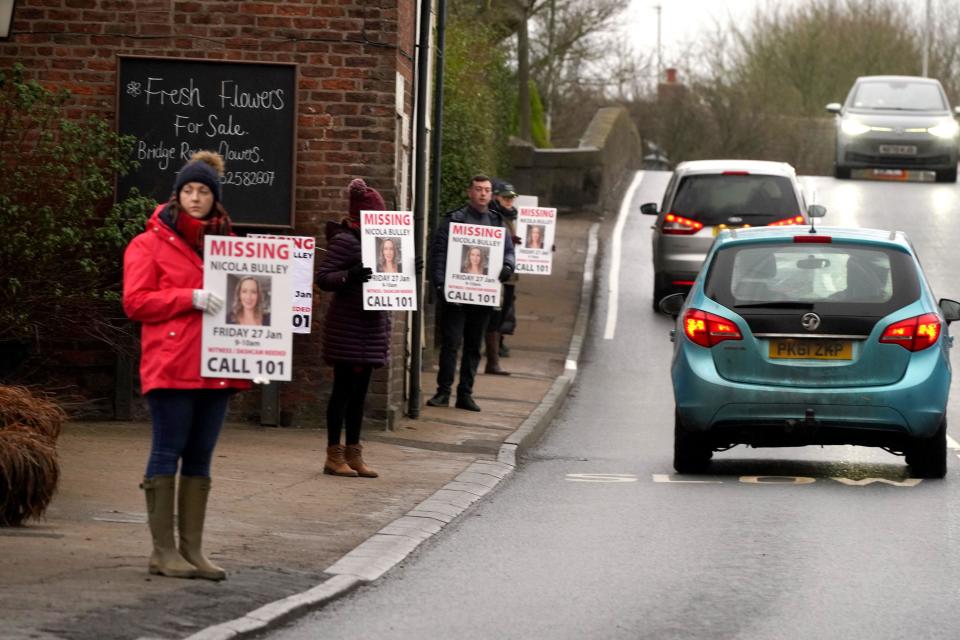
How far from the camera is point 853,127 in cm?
3856

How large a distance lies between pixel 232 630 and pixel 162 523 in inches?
50.2

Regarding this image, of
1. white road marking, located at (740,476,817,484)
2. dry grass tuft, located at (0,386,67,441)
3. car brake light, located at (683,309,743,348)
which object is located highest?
car brake light, located at (683,309,743,348)

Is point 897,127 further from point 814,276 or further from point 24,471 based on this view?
point 24,471

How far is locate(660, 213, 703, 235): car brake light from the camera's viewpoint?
956 inches

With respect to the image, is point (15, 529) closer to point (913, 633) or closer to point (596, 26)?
point (913, 633)

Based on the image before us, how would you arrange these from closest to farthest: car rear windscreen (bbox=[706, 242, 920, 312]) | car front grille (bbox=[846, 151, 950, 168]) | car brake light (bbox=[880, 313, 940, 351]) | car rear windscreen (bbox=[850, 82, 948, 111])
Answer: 1. car brake light (bbox=[880, 313, 940, 351])
2. car rear windscreen (bbox=[706, 242, 920, 312])
3. car front grille (bbox=[846, 151, 950, 168])
4. car rear windscreen (bbox=[850, 82, 948, 111])

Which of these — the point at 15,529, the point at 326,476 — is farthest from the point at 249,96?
the point at 15,529

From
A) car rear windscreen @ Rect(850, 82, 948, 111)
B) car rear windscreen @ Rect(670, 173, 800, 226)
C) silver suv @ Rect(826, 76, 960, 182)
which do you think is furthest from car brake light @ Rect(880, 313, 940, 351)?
car rear windscreen @ Rect(850, 82, 948, 111)

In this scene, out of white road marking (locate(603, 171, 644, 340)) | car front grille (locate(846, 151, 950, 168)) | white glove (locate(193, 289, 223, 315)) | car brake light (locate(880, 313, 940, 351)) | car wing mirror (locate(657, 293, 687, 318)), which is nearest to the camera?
white glove (locate(193, 289, 223, 315))

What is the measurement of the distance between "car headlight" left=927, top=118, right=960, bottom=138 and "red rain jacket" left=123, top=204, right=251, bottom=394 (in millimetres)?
31254

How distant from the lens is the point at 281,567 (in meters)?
8.96

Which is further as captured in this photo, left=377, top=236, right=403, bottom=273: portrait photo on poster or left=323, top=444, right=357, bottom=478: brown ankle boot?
left=377, top=236, right=403, bottom=273: portrait photo on poster

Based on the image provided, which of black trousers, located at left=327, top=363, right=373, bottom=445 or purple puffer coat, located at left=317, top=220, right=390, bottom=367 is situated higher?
purple puffer coat, located at left=317, top=220, right=390, bottom=367

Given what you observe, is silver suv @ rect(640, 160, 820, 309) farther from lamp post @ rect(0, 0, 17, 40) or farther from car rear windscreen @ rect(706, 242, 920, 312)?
lamp post @ rect(0, 0, 17, 40)
